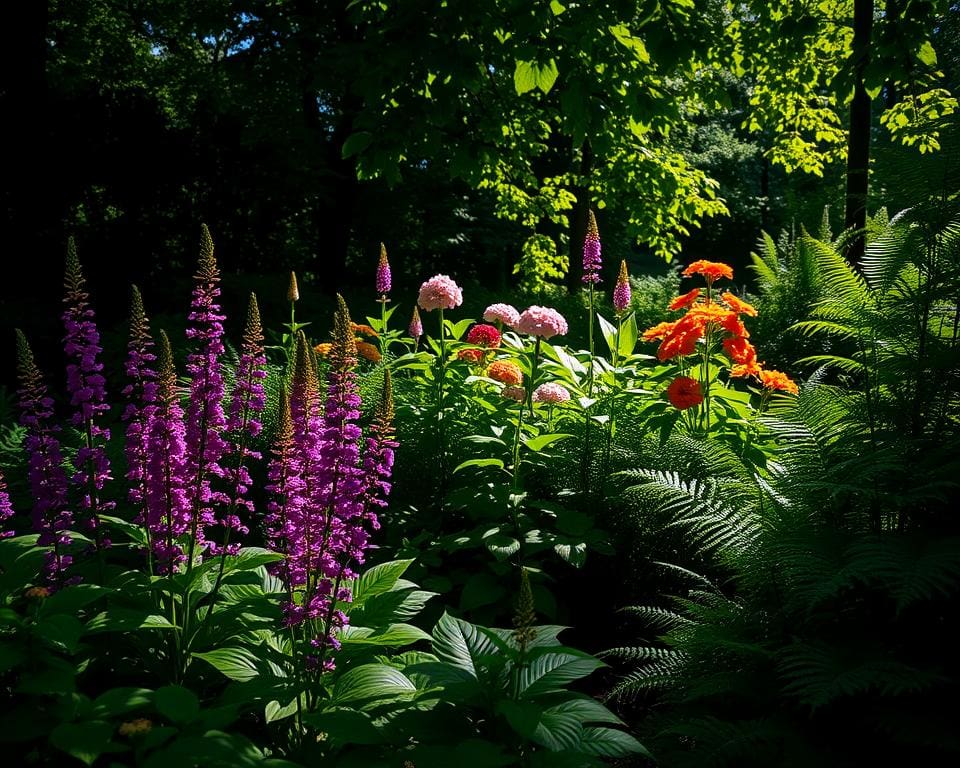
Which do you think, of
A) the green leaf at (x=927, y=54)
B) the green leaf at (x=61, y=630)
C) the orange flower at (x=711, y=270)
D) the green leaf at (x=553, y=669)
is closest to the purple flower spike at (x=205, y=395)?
the green leaf at (x=61, y=630)

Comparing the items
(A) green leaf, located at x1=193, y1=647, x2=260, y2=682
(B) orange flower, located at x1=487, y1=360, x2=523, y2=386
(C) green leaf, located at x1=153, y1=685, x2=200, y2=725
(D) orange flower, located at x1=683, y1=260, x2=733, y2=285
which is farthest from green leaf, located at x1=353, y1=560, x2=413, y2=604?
(D) orange flower, located at x1=683, y1=260, x2=733, y2=285

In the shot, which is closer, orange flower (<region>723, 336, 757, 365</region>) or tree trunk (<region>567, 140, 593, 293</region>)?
orange flower (<region>723, 336, 757, 365</region>)

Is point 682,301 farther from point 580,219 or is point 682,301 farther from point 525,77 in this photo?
point 580,219

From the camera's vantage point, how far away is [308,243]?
53.0 ft

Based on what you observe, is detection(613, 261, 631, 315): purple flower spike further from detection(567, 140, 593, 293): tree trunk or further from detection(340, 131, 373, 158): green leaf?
detection(567, 140, 593, 293): tree trunk

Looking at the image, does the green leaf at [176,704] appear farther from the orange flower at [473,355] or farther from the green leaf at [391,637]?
the orange flower at [473,355]

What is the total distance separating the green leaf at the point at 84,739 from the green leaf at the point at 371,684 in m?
0.63

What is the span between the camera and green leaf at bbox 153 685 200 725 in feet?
5.65

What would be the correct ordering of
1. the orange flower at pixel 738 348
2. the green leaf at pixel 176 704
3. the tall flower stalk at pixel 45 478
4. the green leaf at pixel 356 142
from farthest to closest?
the green leaf at pixel 356 142, the orange flower at pixel 738 348, the tall flower stalk at pixel 45 478, the green leaf at pixel 176 704

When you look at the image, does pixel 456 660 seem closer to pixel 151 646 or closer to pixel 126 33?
pixel 151 646

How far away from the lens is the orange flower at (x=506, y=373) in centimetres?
389

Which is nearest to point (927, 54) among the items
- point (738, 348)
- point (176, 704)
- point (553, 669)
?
point (738, 348)

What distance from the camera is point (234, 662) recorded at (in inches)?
86.4

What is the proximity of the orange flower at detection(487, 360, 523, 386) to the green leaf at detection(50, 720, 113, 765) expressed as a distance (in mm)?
2537
